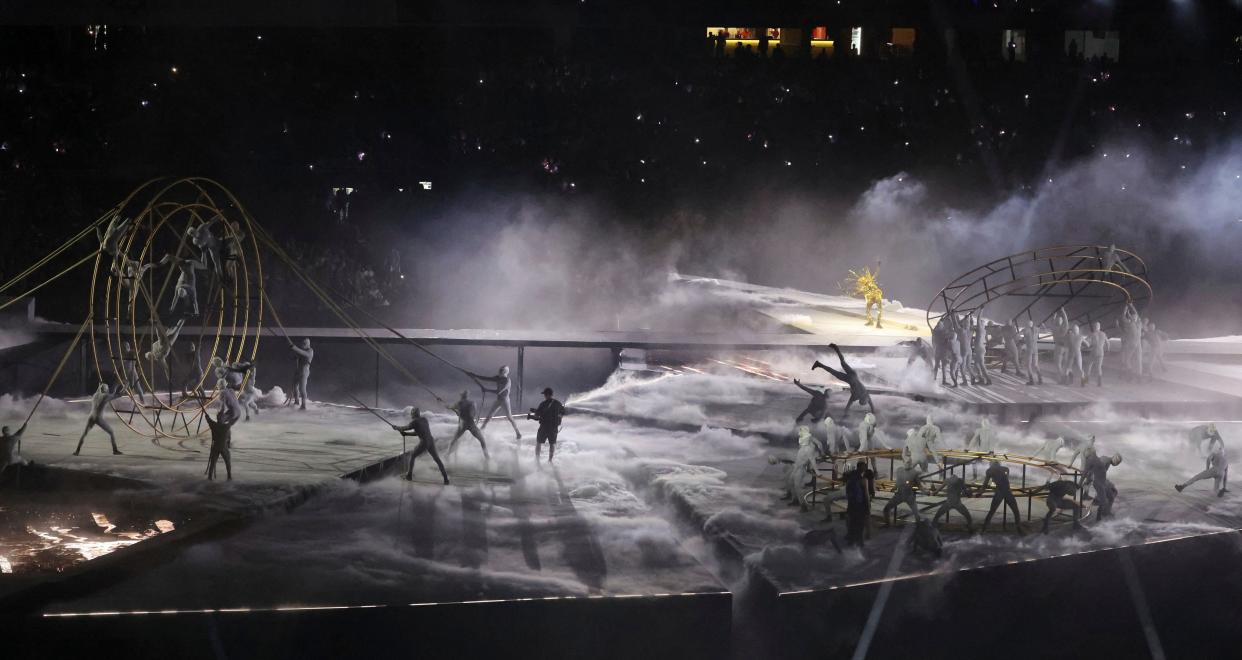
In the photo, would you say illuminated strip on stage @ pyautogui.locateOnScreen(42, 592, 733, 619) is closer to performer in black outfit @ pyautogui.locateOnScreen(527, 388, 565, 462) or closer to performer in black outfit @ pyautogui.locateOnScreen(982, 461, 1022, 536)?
performer in black outfit @ pyautogui.locateOnScreen(982, 461, 1022, 536)

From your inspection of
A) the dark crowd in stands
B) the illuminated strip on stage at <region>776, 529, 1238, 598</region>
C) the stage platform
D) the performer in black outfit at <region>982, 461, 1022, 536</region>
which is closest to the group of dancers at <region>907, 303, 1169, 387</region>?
the stage platform

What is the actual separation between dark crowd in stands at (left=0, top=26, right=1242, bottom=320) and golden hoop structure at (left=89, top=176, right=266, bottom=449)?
1824 millimetres

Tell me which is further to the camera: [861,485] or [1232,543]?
[1232,543]

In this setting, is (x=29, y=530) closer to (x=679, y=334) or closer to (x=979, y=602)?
(x=979, y=602)

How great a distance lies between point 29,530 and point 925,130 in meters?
25.6

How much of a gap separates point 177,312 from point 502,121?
395 inches

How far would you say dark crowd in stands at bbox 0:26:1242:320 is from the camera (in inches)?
1105

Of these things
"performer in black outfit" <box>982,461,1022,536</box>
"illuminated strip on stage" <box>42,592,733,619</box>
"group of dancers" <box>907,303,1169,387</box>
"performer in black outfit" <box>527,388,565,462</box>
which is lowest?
"illuminated strip on stage" <box>42,592,733,619</box>

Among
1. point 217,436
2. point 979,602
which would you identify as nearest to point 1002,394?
point 979,602

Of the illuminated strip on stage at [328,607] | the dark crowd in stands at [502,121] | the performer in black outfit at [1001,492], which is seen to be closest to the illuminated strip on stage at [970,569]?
the performer in black outfit at [1001,492]

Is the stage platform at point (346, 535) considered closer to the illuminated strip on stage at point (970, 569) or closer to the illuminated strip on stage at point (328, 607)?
the illuminated strip on stage at point (328, 607)

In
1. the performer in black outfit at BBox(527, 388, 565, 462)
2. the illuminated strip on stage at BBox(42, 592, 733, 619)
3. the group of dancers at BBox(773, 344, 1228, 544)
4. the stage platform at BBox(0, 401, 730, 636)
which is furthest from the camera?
the performer in black outfit at BBox(527, 388, 565, 462)

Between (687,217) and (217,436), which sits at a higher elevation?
(687,217)

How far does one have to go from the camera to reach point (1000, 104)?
3195 cm
